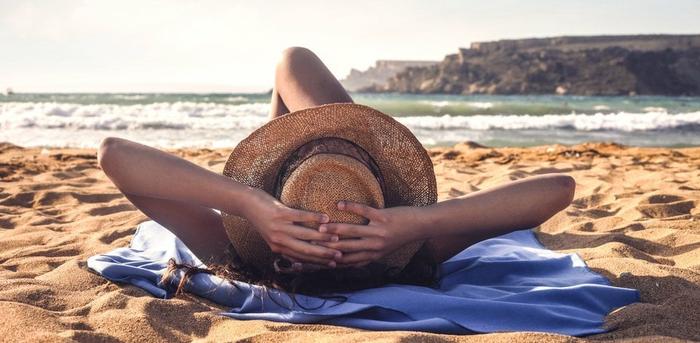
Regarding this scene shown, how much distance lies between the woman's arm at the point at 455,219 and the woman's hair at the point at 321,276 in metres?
0.10

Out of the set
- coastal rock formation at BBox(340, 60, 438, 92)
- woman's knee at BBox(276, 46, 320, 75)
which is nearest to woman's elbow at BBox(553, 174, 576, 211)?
woman's knee at BBox(276, 46, 320, 75)

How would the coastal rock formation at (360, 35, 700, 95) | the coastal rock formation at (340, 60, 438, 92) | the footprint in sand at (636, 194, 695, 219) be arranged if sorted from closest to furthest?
1. the footprint in sand at (636, 194, 695, 219)
2. the coastal rock formation at (360, 35, 700, 95)
3. the coastal rock formation at (340, 60, 438, 92)

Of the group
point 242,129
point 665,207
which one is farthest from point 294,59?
point 242,129

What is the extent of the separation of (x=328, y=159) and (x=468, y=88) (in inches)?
1731

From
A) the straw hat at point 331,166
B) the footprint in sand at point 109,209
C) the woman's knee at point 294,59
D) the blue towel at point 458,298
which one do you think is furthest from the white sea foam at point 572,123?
the straw hat at point 331,166

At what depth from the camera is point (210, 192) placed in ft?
7.03

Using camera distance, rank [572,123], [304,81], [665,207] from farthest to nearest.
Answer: [572,123], [665,207], [304,81]

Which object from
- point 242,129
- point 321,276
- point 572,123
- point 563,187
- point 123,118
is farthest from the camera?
point 123,118

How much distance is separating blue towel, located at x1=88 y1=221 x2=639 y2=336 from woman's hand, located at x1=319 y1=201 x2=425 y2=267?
0.18 m

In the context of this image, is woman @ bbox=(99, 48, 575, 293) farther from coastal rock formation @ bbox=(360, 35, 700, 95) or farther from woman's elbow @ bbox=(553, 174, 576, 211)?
coastal rock formation @ bbox=(360, 35, 700, 95)

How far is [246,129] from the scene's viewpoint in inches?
535

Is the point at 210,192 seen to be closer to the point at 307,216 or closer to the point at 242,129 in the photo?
the point at 307,216

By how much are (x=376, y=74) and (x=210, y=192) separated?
63221mm

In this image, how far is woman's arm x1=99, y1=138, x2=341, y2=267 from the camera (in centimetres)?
204
